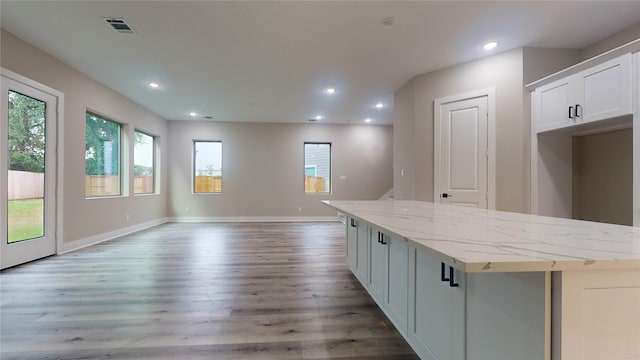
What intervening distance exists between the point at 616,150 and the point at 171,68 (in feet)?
18.1

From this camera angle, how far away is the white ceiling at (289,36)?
2584 millimetres

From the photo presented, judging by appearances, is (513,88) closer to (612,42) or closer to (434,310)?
(612,42)

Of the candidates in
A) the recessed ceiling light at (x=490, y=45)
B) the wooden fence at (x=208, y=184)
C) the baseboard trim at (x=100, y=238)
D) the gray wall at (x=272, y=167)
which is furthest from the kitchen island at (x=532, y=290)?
the wooden fence at (x=208, y=184)

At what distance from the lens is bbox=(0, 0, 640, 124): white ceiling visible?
8.48 ft

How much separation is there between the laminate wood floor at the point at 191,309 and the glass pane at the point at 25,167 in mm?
490

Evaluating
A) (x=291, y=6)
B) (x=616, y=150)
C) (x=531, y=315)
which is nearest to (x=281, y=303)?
(x=531, y=315)

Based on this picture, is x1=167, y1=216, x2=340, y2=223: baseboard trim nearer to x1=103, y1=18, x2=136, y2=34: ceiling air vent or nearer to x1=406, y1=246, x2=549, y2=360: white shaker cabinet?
x1=103, y1=18, x2=136, y2=34: ceiling air vent

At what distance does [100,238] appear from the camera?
15.3 feet

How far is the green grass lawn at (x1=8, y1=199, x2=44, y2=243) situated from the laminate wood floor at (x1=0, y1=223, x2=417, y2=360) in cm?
37

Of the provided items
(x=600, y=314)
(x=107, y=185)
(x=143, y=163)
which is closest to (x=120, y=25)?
(x=107, y=185)

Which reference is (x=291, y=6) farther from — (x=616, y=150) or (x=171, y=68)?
(x=616, y=150)

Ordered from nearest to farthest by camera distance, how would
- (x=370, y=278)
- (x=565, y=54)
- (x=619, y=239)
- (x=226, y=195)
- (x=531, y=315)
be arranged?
(x=531, y=315)
(x=619, y=239)
(x=370, y=278)
(x=565, y=54)
(x=226, y=195)

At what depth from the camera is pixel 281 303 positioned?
7.72 ft

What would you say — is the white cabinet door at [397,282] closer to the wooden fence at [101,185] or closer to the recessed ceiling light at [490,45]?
the recessed ceiling light at [490,45]
